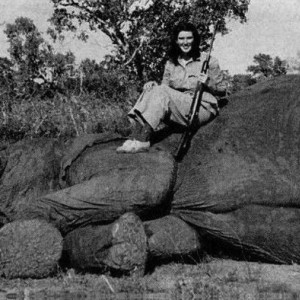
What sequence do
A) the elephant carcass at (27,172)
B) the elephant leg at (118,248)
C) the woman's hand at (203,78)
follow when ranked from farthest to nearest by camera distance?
the woman's hand at (203,78) → the elephant carcass at (27,172) → the elephant leg at (118,248)

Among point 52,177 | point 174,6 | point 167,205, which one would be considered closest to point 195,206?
point 167,205

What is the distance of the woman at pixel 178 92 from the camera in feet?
15.6

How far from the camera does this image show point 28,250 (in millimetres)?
4145

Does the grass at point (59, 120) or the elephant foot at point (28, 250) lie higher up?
the grass at point (59, 120)

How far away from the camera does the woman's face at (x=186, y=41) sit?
5.49 meters

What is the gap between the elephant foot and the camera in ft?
13.6

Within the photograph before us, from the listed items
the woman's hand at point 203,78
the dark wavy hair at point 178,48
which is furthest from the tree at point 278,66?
the woman's hand at point 203,78

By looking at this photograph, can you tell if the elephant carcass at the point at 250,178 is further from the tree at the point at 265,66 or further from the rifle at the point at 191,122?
the tree at the point at 265,66

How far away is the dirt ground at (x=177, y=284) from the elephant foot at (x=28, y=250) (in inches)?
2.3

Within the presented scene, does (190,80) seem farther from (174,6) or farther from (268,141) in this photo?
(174,6)

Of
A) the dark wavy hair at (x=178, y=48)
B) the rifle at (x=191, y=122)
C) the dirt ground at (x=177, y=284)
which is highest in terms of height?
the dark wavy hair at (x=178, y=48)

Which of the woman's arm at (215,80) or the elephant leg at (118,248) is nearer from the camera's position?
the elephant leg at (118,248)

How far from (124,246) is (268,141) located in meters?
1.36

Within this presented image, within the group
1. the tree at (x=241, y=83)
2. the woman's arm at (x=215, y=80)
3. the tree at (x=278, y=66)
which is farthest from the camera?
the tree at (x=278, y=66)
